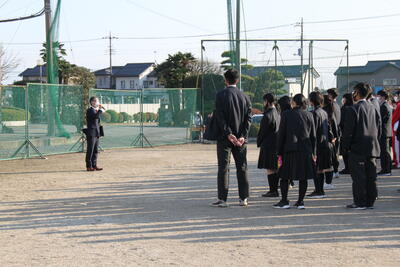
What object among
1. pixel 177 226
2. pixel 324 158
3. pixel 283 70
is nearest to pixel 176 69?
pixel 283 70

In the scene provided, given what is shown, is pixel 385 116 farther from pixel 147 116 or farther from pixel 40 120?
pixel 147 116

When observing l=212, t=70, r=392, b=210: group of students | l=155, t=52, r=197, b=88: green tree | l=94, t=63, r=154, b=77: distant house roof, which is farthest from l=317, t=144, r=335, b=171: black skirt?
l=94, t=63, r=154, b=77: distant house roof

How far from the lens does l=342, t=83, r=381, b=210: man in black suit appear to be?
759 cm

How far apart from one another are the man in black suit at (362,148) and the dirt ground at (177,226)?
261mm

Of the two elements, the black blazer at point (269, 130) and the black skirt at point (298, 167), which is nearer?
the black skirt at point (298, 167)

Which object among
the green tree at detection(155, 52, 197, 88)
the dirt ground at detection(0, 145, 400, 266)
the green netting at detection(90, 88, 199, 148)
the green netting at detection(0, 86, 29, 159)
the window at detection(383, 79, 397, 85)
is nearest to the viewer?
the dirt ground at detection(0, 145, 400, 266)

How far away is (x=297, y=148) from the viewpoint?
A: 299 inches

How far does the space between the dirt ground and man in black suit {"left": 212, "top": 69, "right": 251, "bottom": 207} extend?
428 mm

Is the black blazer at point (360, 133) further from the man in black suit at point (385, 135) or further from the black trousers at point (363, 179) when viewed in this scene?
the man in black suit at point (385, 135)

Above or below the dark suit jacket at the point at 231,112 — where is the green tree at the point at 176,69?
above

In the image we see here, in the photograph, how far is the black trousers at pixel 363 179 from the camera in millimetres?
7605

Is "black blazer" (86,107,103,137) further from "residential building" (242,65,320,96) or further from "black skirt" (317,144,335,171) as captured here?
"residential building" (242,65,320,96)

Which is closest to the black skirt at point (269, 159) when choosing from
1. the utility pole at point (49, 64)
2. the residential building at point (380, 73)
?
the utility pole at point (49, 64)

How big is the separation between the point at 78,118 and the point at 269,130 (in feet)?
32.2
